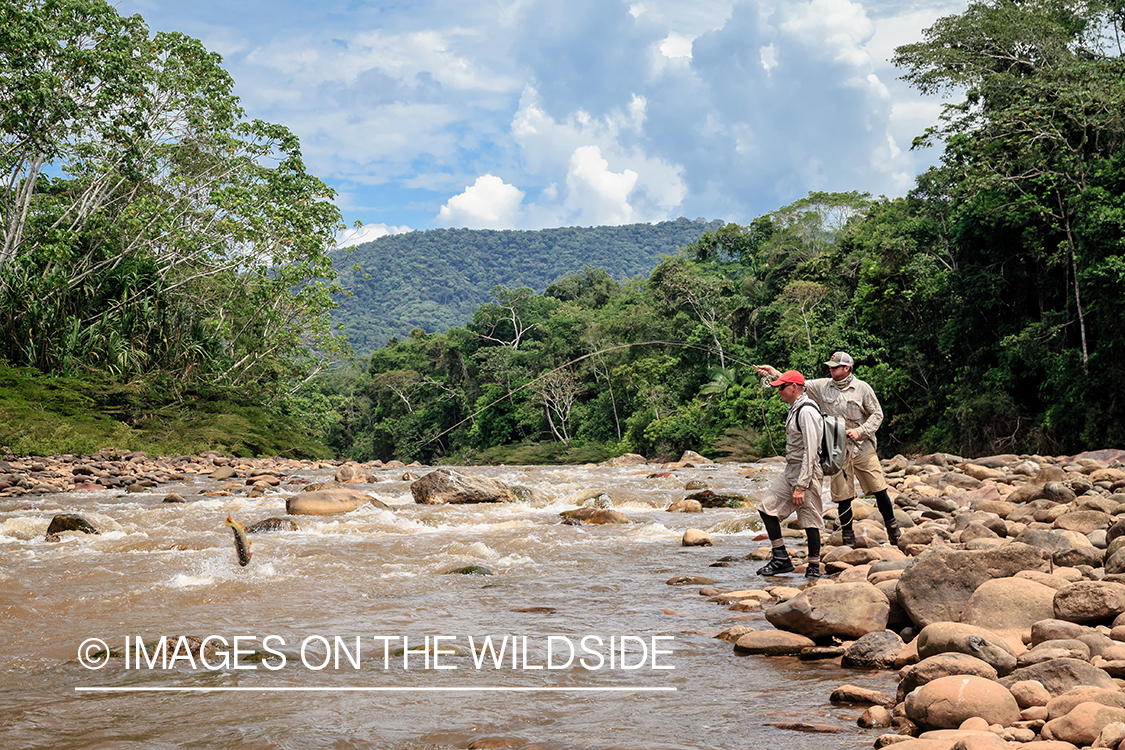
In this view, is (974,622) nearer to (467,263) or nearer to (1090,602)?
(1090,602)

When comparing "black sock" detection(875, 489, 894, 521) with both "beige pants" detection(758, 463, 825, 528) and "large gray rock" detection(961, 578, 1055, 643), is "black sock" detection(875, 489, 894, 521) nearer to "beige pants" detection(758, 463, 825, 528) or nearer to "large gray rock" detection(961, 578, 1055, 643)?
"beige pants" detection(758, 463, 825, 528)

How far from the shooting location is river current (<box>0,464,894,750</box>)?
2.99 metres

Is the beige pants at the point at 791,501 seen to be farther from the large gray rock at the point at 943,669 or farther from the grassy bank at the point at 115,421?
the grassy bank at the point at 115,421

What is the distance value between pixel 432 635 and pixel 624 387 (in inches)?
1343

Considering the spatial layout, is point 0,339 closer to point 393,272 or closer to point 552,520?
point 552,520

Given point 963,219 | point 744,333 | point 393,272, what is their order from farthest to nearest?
point 393,272 → point 744,333 → point 963,219

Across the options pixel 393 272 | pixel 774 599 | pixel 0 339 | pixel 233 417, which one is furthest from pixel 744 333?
pixel 393 272

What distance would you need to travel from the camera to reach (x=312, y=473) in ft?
52.3

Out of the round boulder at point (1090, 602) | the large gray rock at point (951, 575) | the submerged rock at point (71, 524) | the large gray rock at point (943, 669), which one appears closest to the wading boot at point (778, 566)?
the large gray rock at point (951, 575)

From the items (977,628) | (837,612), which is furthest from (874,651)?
(977,628)

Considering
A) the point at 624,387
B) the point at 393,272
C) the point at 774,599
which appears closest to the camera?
the point at 774,599

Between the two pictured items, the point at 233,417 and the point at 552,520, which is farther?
the point at 233,417

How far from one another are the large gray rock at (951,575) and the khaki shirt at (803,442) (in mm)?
1517

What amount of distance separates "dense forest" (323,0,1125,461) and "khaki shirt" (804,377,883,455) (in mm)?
1219
